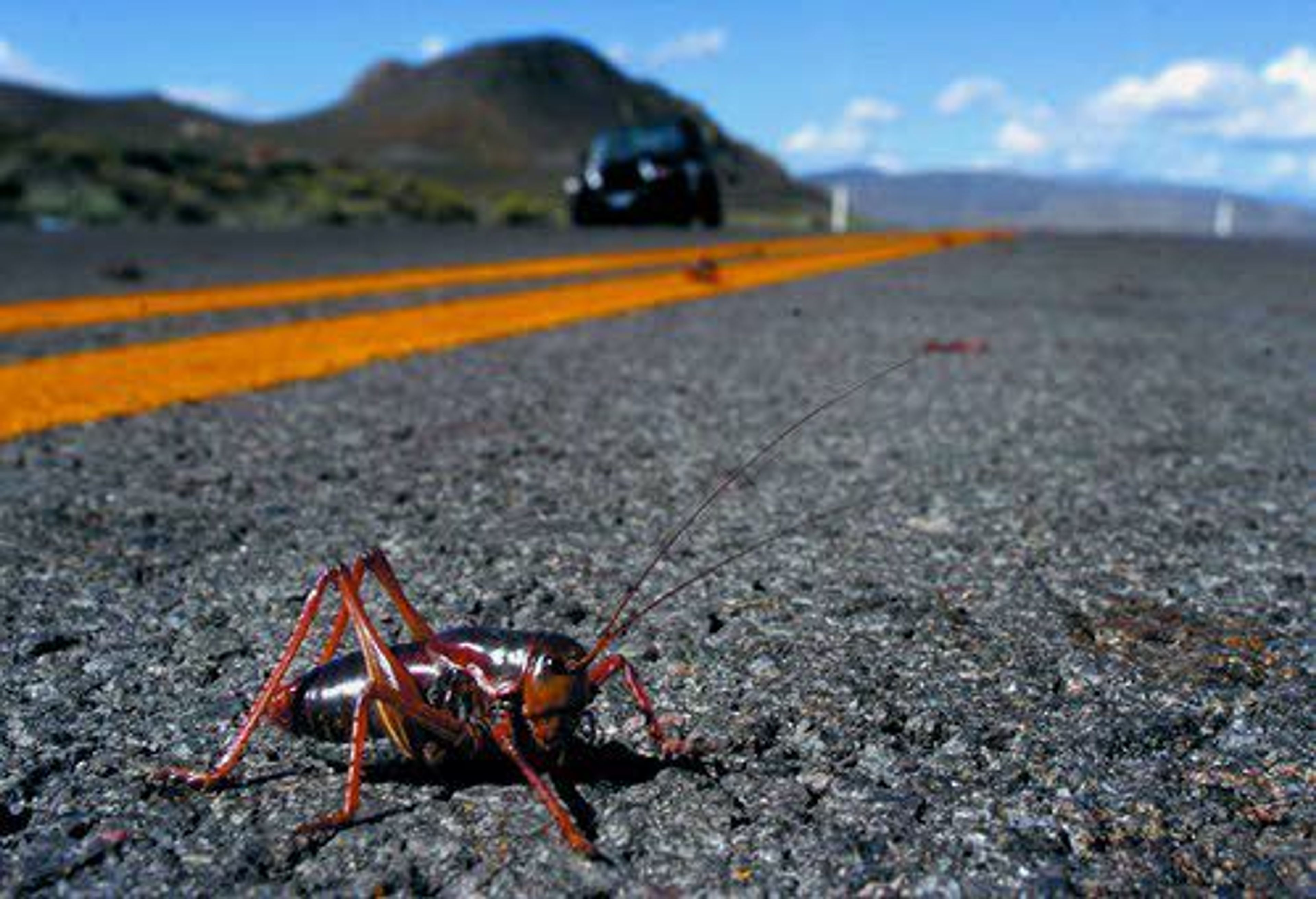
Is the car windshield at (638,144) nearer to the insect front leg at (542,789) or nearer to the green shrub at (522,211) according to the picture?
the green shrub at (522,211)

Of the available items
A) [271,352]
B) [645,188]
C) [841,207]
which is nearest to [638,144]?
[645,188]

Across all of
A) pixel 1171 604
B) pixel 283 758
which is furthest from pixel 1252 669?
pixel 283 758

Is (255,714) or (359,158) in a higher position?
(359,158)

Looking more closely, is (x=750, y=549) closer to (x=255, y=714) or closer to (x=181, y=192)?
(x=255, y=714)

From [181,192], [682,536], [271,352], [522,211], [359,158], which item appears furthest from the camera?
[359,158]

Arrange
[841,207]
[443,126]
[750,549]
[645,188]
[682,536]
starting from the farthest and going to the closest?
[443,126] < [841,207] < [645,188] < [682,536] < [750,549]

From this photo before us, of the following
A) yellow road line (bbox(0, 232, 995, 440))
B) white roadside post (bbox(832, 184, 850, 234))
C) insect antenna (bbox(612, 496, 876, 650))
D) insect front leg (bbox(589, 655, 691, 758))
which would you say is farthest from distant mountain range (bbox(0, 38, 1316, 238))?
insect front leg (bbox(589, 655, 691, 758))
